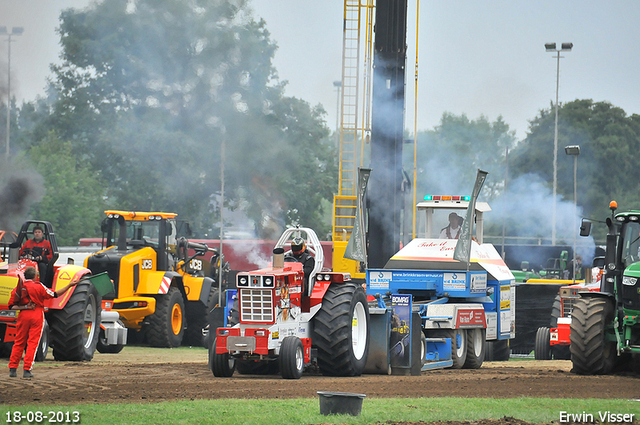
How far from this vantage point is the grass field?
802 cm

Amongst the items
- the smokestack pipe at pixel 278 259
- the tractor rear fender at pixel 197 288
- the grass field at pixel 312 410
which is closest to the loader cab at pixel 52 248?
the smokestack pipe at pixel 278 259

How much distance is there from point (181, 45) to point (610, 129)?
3571cm

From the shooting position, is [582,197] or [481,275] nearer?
[481,275]

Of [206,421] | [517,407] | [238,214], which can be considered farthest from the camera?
[238,214]

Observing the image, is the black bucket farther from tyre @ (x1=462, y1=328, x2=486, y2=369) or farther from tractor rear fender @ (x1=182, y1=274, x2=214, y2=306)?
tractor rear fender @ (x1=182, y1=274, x2=214, y2=306)

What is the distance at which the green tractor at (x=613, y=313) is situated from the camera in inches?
519

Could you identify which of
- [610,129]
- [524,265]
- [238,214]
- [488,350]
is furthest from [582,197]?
[488,350]

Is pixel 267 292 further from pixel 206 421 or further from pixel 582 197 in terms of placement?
pixel 582 197

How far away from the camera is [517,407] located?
937 cm

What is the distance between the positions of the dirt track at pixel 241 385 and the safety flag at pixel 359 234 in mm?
3308

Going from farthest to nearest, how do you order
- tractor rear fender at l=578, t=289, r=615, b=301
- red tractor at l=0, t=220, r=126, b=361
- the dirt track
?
red tractor at l=0, t=220, r=126, b=361 < tractor rear fender at l=578, t=289, r=615, b=301 < the dirt track

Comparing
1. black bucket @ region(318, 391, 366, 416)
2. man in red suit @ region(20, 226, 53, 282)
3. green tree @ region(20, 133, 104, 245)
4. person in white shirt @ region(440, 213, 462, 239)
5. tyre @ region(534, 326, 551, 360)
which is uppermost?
green tree @ region(20, 133, 104, 245)

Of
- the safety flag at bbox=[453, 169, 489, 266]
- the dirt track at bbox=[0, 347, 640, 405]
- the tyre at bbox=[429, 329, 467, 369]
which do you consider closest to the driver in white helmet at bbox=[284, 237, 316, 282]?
the dirt track at bbox=[0, 347, 640, 405]

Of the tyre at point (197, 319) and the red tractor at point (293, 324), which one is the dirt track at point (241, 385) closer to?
the red tractor at point (293, 324)
